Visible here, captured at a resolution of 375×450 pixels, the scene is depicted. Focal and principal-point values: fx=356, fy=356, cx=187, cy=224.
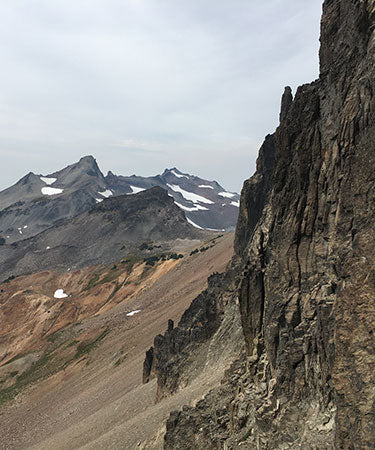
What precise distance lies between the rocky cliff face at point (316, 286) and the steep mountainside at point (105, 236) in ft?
311

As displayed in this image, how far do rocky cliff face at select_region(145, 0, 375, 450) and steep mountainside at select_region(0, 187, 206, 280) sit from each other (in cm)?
9467

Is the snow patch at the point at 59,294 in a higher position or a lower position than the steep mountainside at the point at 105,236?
lower

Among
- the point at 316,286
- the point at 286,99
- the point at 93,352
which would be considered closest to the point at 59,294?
the point at 93,352

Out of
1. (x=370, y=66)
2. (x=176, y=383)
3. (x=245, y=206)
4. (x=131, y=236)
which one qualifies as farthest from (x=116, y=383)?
(x=131, y=236)

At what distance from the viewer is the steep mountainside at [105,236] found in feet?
406

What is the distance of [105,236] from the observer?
13612cm

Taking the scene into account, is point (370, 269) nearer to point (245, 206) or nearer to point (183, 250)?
point (245, 206)

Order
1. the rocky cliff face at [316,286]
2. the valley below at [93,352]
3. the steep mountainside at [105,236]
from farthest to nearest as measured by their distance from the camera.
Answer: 1. the steep mountainside at [105,236]
2. the valley below at [93,352]
3. the rocky cliff face at [316,286]

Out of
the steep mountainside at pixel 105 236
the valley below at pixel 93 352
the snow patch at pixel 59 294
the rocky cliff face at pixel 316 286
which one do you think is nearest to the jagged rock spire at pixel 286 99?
the rocky cliff face at pixel 316 286

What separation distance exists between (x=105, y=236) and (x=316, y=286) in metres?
127

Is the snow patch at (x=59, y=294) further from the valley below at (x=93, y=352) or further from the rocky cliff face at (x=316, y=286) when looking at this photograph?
the rocky cliff face at (x=316, y=286)

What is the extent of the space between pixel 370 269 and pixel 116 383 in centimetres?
3714

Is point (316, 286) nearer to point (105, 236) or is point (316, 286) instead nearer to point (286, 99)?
point (286, 99)

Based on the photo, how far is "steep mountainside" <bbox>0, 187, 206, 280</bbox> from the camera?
124 m
